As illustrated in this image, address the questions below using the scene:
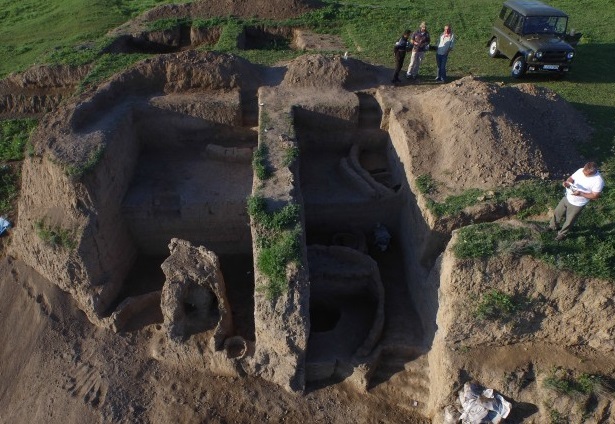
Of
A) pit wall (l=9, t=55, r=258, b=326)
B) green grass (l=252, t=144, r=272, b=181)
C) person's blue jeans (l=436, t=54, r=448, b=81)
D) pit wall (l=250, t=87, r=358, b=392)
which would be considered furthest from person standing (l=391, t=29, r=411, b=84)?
pit wall (l=9, t=55, r=258, b=326)

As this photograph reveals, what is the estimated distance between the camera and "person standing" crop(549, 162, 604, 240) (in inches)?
291

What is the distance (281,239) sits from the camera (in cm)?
841

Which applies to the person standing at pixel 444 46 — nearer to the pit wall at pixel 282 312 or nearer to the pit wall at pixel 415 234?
the pit wall at pixel 415 234

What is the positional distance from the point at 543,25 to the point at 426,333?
11.8 metres

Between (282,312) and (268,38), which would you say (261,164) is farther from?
(268,38)

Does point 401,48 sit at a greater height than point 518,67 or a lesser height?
greater

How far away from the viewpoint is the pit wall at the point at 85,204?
1007 centimetres

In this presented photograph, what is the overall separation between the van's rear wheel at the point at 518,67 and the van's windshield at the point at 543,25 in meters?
1.06

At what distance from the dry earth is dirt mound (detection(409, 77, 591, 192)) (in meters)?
0.04

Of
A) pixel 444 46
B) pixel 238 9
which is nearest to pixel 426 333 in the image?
pixel 444 46

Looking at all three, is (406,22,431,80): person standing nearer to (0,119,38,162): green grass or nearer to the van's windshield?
the van's windshield

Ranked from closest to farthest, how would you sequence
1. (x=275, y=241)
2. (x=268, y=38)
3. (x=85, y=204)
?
1. (x=275, y=241)
2. (x=85, y=204)
3. (x=268, y=38)

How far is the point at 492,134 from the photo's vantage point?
10617 millimetres

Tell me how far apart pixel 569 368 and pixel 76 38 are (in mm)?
20234
